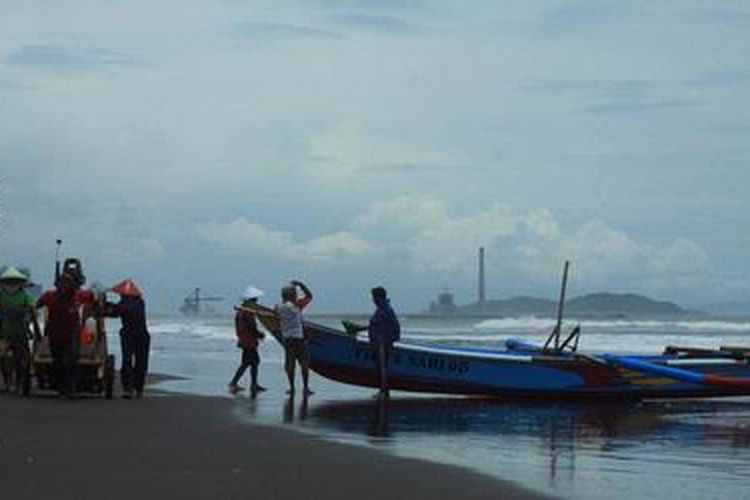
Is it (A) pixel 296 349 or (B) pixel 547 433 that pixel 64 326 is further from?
(B) pixel 547 433

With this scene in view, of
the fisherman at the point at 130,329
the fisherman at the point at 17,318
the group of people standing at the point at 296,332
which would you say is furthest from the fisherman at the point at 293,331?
the fisherman at the point at 17,318

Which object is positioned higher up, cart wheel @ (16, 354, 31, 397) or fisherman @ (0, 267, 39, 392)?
fisherman @ (0, 267, 39, 392)

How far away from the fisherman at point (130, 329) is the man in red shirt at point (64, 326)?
30.4 inches

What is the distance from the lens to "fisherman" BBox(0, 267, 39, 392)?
1744 cm

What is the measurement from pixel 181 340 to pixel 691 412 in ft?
102

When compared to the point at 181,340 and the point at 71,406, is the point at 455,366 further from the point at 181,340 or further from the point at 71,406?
the point at 181,340

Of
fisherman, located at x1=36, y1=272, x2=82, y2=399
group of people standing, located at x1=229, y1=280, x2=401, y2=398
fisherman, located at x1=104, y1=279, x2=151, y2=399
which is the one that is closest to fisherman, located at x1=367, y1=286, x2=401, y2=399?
group of people standing, located at x1=229, y1=280, x2=401, y2=398

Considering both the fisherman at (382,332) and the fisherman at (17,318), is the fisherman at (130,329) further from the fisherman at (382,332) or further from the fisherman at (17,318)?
the fisherman at (382,332)

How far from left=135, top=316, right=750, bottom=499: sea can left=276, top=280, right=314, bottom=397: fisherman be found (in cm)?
45

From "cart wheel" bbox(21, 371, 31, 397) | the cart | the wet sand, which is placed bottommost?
the wet sand

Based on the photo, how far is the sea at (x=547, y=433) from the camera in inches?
428

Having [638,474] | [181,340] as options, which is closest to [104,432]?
[638,474]

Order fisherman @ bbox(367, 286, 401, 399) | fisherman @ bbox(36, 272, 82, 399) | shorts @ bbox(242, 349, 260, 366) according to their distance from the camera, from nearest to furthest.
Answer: fisherman @ bbox(36, 272, 82, 399)
fisherman @ bbox(367, 286, 401, 399)
shorts @ bbox(242, 349, 260, 366)

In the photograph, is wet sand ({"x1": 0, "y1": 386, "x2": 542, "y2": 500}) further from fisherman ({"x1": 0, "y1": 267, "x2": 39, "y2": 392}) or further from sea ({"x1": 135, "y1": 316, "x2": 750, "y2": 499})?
fisherman ({"x1": 0, "y1": 267, "x2": 39, "y2": 392})
